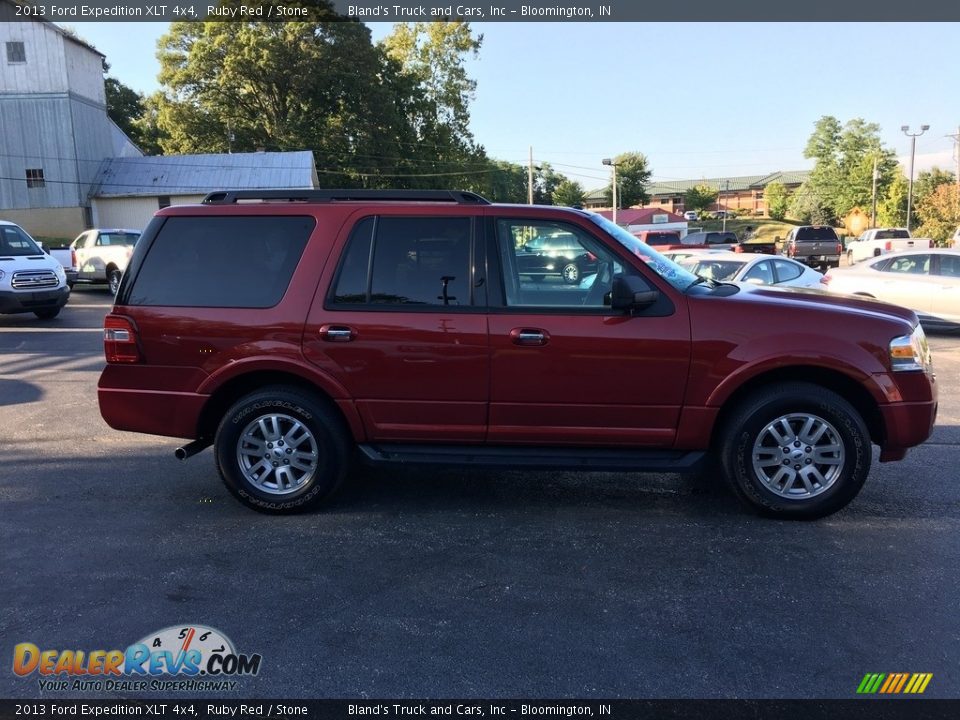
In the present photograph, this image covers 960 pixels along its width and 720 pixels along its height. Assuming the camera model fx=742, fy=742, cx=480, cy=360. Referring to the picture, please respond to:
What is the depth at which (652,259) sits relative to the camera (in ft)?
Answer: 15.8

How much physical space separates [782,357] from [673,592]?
1.59 m

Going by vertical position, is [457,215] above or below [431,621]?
above

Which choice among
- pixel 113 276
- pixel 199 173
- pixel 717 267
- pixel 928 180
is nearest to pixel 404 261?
pixel 717 267

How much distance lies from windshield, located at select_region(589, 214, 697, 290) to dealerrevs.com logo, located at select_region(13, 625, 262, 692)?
3137mm

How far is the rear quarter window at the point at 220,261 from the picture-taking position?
4.80m

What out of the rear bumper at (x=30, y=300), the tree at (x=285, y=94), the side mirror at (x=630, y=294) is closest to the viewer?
the side mirror at (x=630, y=294)

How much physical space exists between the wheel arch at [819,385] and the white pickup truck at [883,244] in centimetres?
2639

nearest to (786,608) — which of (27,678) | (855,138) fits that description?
(27,678)

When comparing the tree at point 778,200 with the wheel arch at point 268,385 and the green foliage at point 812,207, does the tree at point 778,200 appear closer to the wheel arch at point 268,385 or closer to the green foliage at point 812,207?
the green foliage at point 812,207

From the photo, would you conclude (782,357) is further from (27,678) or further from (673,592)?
(27,678)

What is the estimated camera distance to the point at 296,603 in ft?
12.0

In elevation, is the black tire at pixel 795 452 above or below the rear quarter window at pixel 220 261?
below

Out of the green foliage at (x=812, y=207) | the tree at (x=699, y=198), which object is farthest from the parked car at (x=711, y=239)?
the tree at (x=699, y=198)

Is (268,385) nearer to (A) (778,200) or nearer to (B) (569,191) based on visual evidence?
(B) (569,191)
